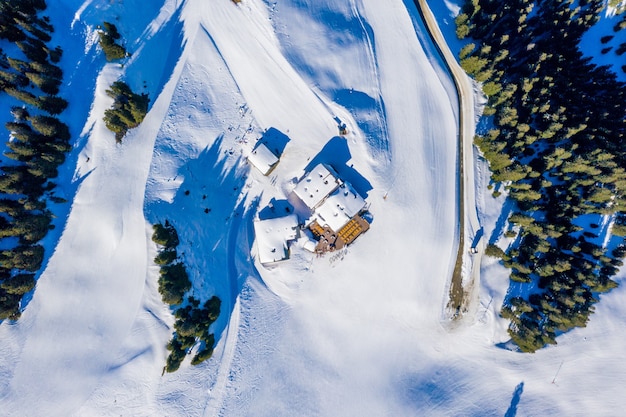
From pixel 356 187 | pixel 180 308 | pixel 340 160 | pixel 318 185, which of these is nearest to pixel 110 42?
pixel 318 185

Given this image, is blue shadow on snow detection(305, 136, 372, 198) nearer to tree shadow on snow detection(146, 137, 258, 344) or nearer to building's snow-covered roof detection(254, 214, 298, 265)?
building's snow-covered roof detection(254, 214, 298, 265)

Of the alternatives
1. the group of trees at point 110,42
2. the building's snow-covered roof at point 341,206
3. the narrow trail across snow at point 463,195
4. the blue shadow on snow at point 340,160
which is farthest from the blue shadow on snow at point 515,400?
the group of trees at point 110,42

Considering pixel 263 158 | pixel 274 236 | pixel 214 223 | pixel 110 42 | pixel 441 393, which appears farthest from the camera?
pixel 441 393

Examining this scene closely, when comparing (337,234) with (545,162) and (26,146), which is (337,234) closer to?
(545,162)

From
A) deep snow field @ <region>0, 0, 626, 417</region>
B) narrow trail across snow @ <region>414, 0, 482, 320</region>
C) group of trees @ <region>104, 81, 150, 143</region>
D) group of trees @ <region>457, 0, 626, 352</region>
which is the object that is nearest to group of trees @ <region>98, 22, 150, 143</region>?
group of trees @ <region>104, 81, 150, 143</region>

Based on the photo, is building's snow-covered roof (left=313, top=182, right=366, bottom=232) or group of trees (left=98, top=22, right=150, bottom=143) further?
building's snow-covered roof (left=313, top=182, right=366, bottom=232)

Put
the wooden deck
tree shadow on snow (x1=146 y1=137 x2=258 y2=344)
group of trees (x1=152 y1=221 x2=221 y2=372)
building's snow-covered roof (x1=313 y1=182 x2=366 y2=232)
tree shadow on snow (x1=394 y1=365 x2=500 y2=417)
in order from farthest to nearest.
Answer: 1. tree shadow on snow (x1=394 y1=365 x2=500 y2=417)
2. the wooden deck
3. building's snow-covered roof (x1=313 y1=182 x2=366 y2=232)
4. tree shadow on snow (x1=146 y1=137 x2=258 y2=344)
5. group of trees (x1=152 y1=221 x2=221 y2=372)
